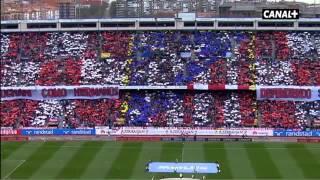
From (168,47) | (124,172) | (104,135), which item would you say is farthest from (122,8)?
(124,172)

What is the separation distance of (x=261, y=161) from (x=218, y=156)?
3.32 m

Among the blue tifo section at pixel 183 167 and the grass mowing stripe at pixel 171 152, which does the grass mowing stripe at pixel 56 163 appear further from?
the grass mowing stripe at pixel 171 152

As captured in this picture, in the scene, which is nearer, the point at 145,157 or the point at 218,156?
the point at 145,157

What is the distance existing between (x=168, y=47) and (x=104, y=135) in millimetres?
13756

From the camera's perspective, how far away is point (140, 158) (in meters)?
43.2

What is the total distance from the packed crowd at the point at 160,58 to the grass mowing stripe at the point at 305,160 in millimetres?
9682

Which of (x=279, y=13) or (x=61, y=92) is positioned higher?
(x=279, y=13)

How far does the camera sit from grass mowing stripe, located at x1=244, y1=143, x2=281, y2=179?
3866 cm

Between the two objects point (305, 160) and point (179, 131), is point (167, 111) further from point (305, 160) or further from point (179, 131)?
point (305, 160)

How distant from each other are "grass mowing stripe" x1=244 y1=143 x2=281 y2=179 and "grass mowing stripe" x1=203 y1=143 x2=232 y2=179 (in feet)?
6.01

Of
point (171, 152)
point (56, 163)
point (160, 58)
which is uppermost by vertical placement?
point (160, 58)

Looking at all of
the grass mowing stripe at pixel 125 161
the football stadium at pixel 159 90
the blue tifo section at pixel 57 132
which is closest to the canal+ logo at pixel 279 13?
the football stadium at pixel 159 90

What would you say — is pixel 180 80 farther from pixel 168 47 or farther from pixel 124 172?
pixel 124 172

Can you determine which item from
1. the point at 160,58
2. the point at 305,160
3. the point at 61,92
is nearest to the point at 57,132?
the point at 61,92
